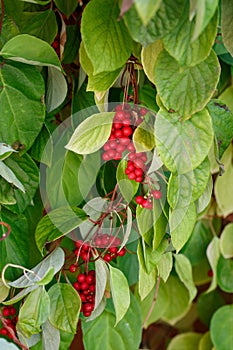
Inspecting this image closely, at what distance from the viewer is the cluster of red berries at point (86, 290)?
0.71 m

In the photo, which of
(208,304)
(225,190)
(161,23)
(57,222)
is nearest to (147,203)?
(57,222)

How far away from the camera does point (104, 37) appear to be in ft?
1.84

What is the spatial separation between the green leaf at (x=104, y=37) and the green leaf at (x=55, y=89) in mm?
128

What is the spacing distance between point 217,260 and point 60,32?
0.46m

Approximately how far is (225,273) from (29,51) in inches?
21.3

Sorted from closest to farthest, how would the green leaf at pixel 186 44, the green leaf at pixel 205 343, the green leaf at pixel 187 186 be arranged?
the green leaf at pixel 186 44 → the green leaf at pixel 187 186 → the green leaf at pixel 205 343

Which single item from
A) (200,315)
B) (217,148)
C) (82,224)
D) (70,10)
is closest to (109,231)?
(82,224)

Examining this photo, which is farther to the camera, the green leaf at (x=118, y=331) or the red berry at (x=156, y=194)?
the green leaf at (x=118, y=331)

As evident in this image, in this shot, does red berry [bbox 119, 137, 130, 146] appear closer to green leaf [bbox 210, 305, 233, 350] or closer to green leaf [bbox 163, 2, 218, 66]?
green leaf [bbox 163, 2, 218, 66]

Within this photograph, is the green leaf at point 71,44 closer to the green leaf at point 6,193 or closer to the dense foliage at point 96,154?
the dense foliage at point 96,154

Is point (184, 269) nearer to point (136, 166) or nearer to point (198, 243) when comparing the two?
point (198, 243)

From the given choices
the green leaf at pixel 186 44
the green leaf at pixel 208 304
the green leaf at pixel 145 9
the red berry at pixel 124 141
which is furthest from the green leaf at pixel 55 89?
the green leaf at pixel 208 304

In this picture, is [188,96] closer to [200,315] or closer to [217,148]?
[217,148]

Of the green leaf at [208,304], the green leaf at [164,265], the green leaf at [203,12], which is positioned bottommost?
the green leaf at [208,304]
